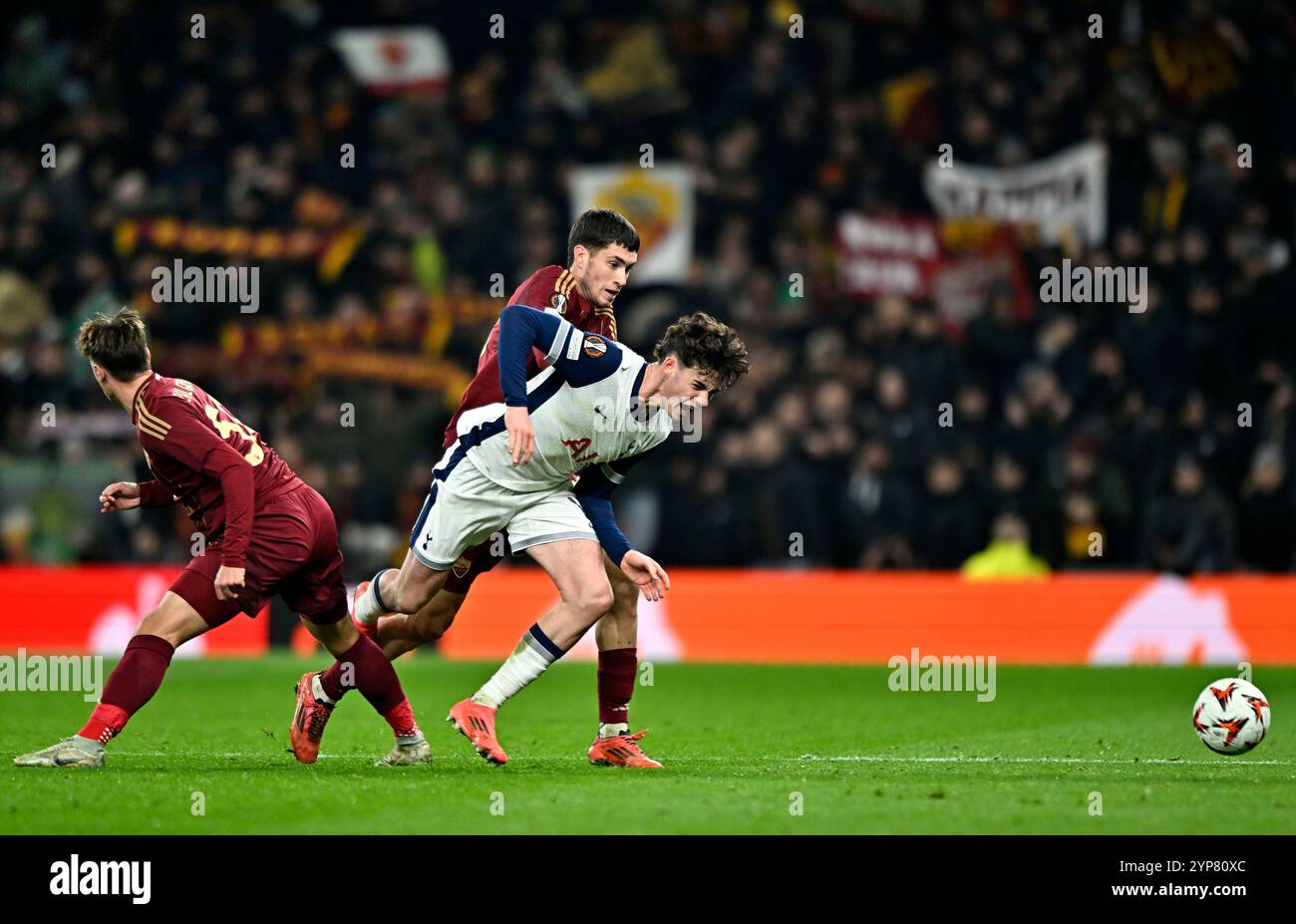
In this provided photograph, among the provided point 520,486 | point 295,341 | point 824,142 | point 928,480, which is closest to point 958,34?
point 824,142

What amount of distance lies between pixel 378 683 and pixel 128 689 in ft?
3.37

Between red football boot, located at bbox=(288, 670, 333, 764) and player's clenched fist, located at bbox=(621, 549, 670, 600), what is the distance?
1.42 metres

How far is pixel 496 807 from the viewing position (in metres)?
6.38

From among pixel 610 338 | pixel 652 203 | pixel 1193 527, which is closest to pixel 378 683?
pixel 610 338

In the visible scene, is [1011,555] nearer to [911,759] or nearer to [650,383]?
[911,759]

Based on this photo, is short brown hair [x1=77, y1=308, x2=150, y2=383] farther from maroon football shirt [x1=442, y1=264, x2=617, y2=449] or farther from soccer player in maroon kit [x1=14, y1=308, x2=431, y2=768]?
maroon football shirt [x1=442, y1=264, x2=617, y2=449]

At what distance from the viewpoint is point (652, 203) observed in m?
17.6

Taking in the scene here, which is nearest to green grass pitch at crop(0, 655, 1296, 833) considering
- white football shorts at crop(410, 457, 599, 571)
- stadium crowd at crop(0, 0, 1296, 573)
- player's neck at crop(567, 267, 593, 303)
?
white football shorts at crop(410, 457, 599, 571)

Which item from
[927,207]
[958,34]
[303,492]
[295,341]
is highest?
[958,34]

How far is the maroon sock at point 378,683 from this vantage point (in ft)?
25.2

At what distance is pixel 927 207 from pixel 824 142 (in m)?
1.32

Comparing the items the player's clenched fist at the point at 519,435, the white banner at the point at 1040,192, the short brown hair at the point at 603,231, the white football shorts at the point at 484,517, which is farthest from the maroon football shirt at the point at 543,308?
the white banner at the point at 1040,192

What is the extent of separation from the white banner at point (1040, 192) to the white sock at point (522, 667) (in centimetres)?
1022

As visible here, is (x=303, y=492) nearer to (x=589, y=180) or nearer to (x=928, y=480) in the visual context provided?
(x=928, y=480)
